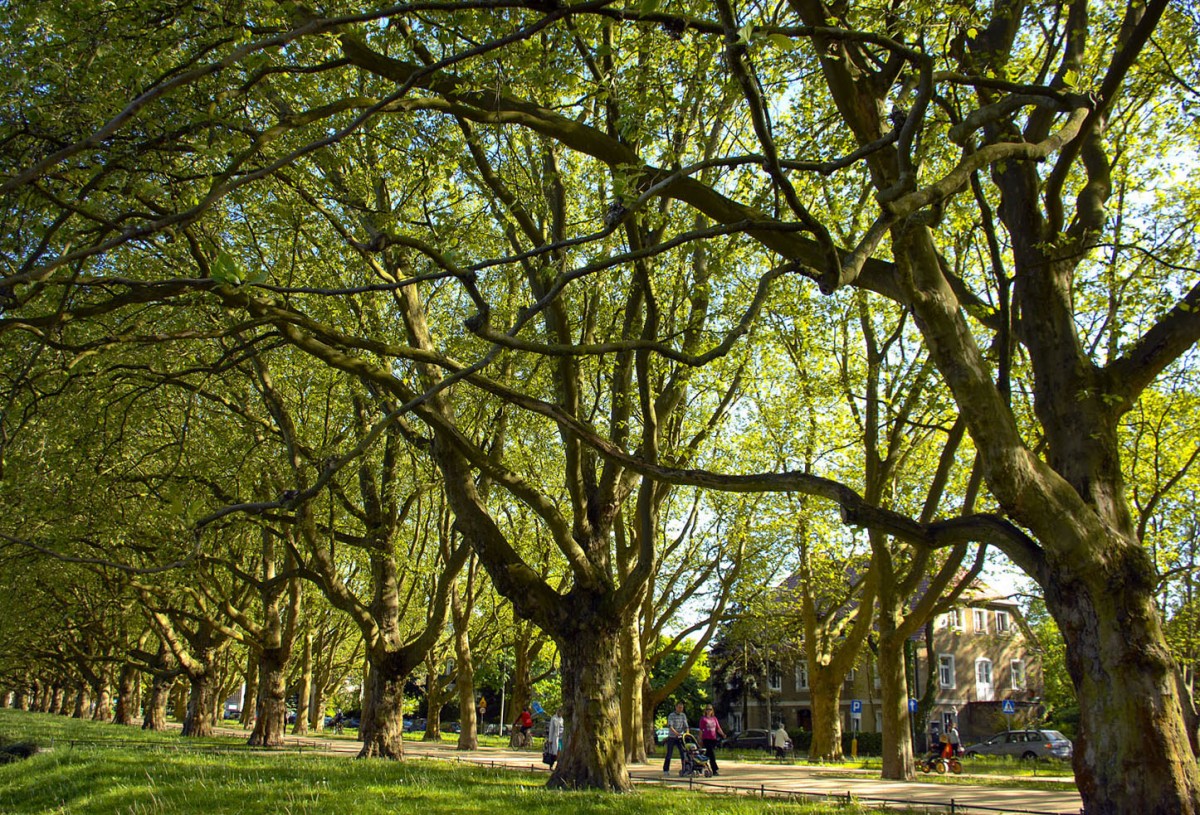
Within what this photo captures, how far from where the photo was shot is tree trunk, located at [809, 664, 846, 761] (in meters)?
25.8

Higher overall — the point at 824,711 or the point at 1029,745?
the point at 824,711

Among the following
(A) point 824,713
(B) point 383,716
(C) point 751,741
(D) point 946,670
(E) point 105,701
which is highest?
(D) point 946,670

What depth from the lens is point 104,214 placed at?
9.06 m

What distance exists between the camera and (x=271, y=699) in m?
24.2

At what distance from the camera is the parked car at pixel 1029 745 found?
35.0 meters

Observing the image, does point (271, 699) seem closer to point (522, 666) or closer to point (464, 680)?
point (464, 680)

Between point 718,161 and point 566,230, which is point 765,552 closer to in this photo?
point 566,230

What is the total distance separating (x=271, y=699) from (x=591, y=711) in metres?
16.0

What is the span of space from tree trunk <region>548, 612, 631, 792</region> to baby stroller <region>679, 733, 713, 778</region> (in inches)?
272

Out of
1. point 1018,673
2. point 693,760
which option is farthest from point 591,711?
point 1018,673

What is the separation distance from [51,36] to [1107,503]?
1186 cm

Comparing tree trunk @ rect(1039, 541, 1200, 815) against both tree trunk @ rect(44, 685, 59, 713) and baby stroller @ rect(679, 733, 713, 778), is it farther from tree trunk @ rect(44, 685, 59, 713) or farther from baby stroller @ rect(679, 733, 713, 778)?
tree trunk @ rect(44, 685, 59, 713)

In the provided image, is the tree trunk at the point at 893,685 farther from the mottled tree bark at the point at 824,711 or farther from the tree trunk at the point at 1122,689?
the tree trunk at the point at 1122,689

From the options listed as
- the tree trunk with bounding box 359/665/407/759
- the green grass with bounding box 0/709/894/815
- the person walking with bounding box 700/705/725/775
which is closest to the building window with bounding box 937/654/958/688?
the person walking with bounding box 700/705/725/775
